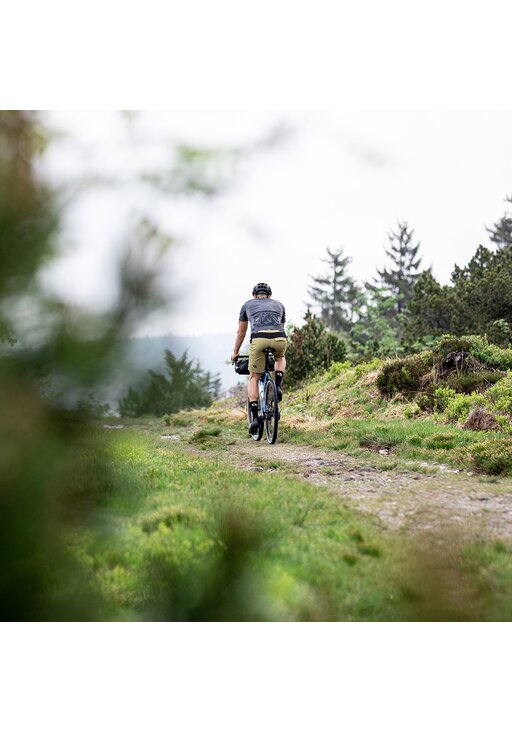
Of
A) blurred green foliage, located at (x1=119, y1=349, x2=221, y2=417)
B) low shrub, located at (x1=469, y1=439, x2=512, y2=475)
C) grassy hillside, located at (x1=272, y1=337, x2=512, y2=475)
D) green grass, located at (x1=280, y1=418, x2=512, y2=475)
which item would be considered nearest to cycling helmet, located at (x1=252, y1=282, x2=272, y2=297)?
blurred green foliage, located at (x1=119, y1=349, x2=221, y2=417)

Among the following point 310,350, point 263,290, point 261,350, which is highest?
point 310,350

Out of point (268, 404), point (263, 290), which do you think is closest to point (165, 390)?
point (263, 290)

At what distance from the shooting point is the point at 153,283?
1.29m

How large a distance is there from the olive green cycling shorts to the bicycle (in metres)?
0.05

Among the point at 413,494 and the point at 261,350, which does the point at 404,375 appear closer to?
the point at 261,350

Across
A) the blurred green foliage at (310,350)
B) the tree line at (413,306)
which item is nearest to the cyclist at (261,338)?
the tree line at (413,306)

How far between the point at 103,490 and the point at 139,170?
89 centimetres

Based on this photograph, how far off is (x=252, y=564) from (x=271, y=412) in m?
3.90

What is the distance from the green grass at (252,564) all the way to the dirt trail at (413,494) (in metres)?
0.13

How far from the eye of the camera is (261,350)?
17.7ft

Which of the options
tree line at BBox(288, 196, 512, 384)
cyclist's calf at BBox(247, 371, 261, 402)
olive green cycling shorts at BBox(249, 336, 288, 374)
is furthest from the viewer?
tree line at BBox(288, 196, 512, 384)

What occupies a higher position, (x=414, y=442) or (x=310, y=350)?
(x=310, y=350)

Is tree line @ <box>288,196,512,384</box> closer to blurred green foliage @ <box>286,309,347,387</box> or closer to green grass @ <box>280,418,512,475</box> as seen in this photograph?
blurred green foliage @ <box>286,309,347,387</box>

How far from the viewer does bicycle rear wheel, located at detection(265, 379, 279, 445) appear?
501 centimetres
